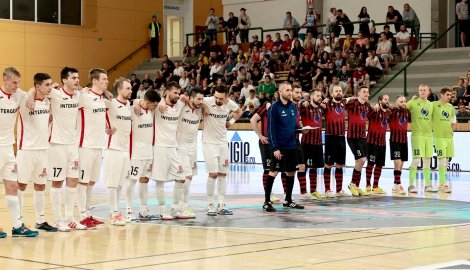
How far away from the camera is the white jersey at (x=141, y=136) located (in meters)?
14.0

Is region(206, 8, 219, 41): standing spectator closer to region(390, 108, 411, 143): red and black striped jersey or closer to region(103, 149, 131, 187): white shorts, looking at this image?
region(390, 108, 411, 143): red and black striped jersey

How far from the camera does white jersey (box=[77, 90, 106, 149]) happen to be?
513 inches

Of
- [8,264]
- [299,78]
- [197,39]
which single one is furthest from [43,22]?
[8,264]

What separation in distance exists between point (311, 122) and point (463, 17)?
15517 millimetres

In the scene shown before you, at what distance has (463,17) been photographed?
31297 millimetres

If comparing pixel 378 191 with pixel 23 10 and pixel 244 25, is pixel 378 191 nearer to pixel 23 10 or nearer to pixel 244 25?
pixel 244 25

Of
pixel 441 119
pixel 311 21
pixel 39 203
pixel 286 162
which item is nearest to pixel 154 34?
pixel 311 21

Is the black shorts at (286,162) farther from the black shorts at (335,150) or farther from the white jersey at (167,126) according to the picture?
the black shorts at (335,150)

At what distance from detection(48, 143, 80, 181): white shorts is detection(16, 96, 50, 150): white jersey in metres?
0.28

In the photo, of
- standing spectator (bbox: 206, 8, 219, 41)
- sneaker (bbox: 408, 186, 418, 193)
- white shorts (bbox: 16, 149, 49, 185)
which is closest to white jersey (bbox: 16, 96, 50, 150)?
white shorts (bbox: 16, 149, 49, 185)

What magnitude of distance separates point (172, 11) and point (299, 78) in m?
14.7

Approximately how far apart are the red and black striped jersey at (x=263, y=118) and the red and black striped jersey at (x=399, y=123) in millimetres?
3519

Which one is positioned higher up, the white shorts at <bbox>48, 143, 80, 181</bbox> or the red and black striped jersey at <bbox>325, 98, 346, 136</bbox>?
the red and black striped jersey at <bbox>325, 98, 346, 136</bbox>

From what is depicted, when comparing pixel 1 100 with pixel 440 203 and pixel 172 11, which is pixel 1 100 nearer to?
pixel 440 203
